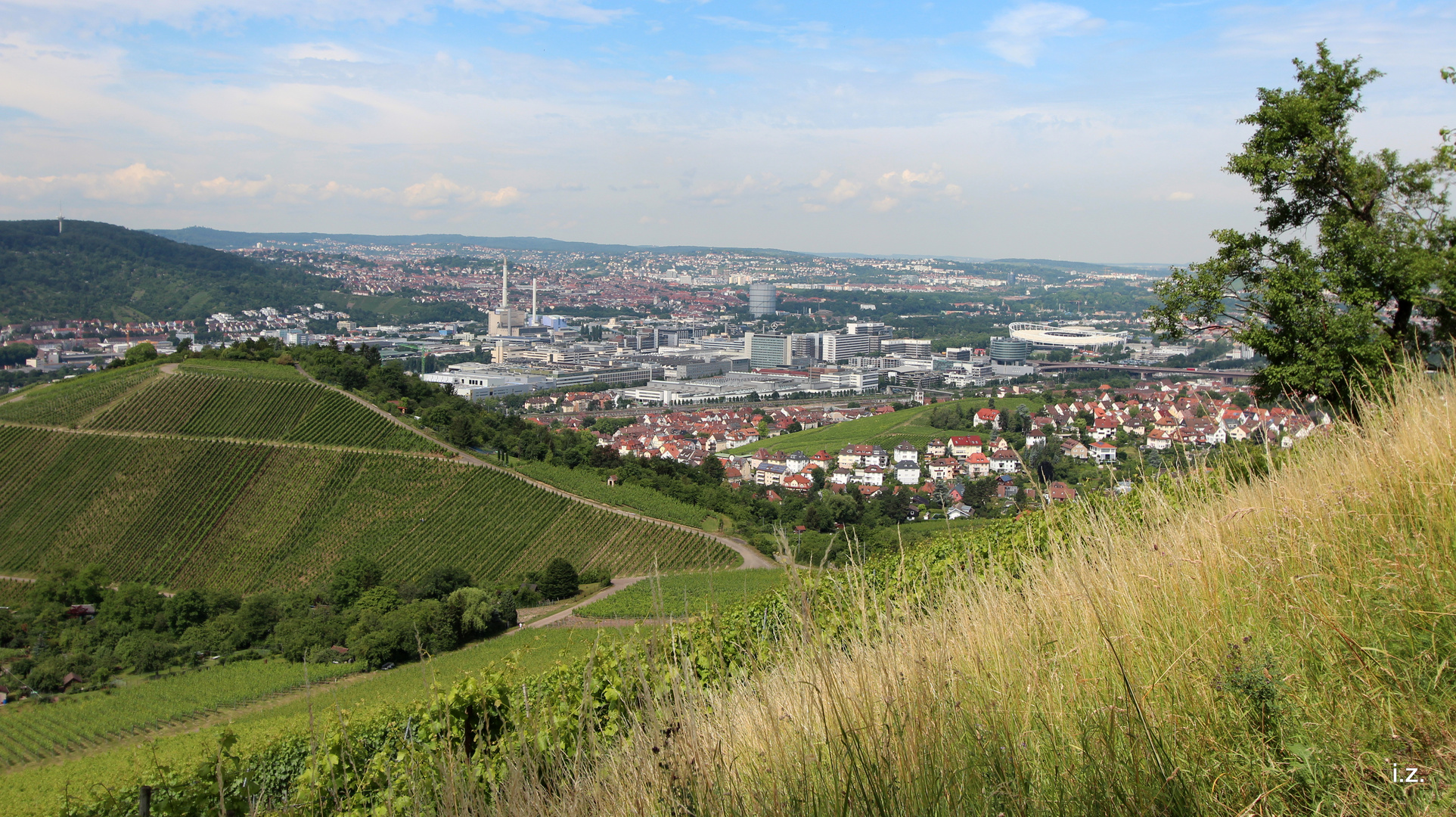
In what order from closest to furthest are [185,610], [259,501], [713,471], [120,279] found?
[185,610] < [259,501] < [713,471] < [120,279]

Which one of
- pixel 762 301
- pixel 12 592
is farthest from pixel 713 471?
pixel 762 301

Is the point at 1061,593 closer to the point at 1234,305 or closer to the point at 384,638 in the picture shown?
the point at 1234,305

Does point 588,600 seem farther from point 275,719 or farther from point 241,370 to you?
point 241,370

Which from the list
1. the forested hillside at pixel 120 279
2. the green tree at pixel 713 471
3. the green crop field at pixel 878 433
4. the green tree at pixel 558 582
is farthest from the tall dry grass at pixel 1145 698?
the forested hillside at pixel 120 279

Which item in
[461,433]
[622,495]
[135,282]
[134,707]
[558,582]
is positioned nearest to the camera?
[134,707]

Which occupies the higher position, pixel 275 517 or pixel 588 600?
pixel 275 517

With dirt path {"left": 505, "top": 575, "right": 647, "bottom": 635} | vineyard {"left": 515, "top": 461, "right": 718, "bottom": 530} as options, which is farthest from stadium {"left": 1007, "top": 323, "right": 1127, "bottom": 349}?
dirt path {"left": 505, "top": 575, "right": 647, "bottom": 635}

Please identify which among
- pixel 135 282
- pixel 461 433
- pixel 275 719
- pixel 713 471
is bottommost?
pixel 713 471

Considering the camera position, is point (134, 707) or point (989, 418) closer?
point (134, 707)
